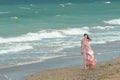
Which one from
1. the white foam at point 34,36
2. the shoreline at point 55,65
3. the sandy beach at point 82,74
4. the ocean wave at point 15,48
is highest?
the sandy beach at point 82,74

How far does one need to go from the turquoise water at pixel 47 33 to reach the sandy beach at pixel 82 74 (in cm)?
329

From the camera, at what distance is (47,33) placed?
40562 mm

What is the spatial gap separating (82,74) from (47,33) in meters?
19.9

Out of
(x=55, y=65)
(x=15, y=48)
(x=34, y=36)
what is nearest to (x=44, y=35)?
(x=34, y=36)

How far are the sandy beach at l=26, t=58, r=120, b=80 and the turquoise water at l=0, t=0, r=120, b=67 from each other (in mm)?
3289

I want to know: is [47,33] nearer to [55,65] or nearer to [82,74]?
[55,65]

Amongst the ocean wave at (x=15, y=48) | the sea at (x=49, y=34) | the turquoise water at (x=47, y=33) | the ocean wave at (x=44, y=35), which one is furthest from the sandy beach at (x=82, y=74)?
the ocean wave at (x=44, y=35)

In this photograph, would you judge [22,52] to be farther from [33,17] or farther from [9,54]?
[33,17]

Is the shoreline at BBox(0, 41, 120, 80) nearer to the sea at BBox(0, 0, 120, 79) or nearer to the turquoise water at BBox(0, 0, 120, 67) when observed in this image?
the sea at BBox(0, 0, 120, 79)

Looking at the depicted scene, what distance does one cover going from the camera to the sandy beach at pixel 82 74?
1906cm

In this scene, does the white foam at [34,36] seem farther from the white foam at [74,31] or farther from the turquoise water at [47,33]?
the white foam at [74,31]

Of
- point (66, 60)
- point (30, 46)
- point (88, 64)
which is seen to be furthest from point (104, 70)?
point (30, 46)

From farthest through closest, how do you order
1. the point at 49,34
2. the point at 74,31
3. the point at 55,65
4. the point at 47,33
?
1. the point at 74,31
2. the point at 47,33
3. the point at 49,34
4. the point at 55,65

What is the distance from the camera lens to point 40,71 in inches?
981
